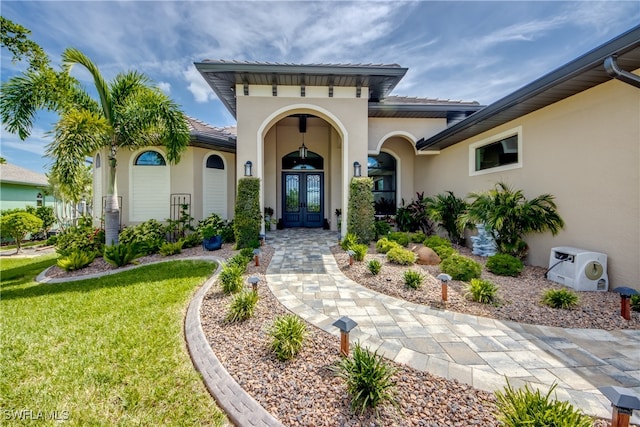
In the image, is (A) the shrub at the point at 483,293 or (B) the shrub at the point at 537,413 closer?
(B) the shrub at the point at 537,413

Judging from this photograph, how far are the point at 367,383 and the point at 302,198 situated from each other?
11103 millimetres

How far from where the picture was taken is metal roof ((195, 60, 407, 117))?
7.90 metres

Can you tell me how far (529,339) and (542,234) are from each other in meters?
4.09

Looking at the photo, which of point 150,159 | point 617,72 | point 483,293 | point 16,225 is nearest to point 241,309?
point 483,293

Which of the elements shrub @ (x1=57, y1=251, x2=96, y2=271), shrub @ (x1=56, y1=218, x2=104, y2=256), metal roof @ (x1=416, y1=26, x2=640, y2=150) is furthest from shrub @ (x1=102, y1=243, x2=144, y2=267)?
metal roof @ (x1=416, y1=26, x2=640, y2=150)

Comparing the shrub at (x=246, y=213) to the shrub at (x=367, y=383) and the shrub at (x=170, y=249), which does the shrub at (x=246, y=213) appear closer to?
the shrub at (x=170, y=249)

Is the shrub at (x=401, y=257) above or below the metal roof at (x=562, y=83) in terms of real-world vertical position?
below

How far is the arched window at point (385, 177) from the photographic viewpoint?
1180cm

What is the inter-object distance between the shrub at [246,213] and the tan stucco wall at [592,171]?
25.6 ft

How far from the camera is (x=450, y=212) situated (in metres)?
8.83

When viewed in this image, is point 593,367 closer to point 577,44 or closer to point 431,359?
point 431,359

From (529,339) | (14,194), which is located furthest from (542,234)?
(14,194)

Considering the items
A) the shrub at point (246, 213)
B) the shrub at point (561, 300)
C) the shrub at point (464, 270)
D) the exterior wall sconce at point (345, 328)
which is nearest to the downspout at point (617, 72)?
the shrub at point (561, 300)

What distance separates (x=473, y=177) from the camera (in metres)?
8.42
